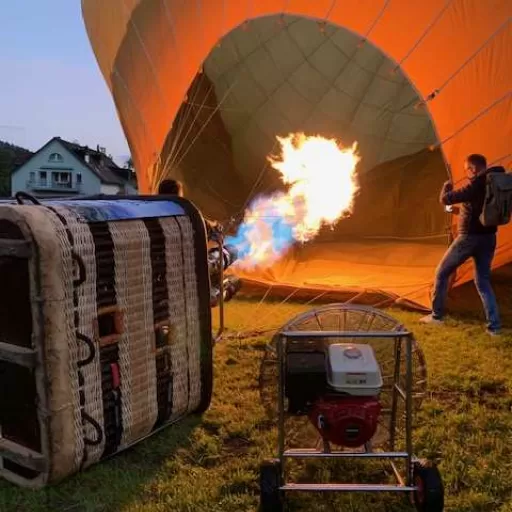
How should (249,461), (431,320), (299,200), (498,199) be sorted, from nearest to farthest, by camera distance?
(249,461)
(498,199)
(431,320)
(299,200)

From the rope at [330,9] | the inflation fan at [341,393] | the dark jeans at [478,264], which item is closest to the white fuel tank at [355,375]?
the inflation fan at [341,393]

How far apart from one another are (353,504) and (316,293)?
3.71 meters

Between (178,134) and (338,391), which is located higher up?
(178,134)

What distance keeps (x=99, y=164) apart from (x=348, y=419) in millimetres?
46381

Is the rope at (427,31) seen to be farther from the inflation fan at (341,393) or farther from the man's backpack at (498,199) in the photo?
the inflation fan at (341,393)

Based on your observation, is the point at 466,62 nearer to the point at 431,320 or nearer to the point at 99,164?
the point at 431,320

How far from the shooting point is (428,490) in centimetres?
224

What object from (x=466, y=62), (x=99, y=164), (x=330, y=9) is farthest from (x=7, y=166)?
(x=466, y=62)

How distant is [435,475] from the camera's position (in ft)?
7.47

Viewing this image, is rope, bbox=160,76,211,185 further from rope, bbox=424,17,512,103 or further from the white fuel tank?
the white fuel tank

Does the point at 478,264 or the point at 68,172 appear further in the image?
the point at 68,172

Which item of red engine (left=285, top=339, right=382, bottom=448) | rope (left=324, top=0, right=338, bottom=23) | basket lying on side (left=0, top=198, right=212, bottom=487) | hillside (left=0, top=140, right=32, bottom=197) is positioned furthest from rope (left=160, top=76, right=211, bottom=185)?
hillside (left=0, top=140, right=32, bottom=197)

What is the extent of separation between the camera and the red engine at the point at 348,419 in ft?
7.59

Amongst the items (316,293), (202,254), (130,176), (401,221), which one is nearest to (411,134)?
(401,221)
